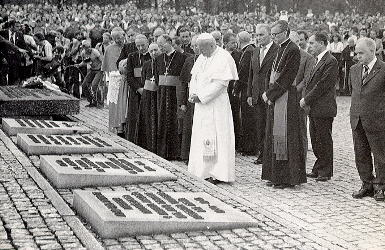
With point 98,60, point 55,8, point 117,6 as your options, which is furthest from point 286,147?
point 117,6

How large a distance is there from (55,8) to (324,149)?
2570cm

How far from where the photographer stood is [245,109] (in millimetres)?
13352

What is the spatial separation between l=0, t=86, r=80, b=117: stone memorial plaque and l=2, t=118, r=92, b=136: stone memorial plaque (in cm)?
95

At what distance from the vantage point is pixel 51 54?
2156cm

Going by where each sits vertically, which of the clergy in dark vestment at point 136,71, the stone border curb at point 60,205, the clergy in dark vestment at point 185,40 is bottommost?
the stone border curb at point 60,205

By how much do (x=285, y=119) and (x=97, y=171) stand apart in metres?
3.08

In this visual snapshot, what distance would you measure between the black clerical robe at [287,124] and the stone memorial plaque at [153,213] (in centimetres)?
280

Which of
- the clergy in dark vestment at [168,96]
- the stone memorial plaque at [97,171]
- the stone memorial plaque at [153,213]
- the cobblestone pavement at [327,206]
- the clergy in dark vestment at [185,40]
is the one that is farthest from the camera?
the clergy in dark vestment at [185,40]

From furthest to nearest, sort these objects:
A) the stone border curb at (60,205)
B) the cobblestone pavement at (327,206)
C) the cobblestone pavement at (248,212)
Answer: the cobblestone pavement at (327,206) → the cobblestone pavement at (248,212) → the stone border curb at (60,205)

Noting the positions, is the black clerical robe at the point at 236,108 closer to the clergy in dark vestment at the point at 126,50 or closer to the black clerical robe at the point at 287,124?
the clergy in dark vestment at the point at 126,50

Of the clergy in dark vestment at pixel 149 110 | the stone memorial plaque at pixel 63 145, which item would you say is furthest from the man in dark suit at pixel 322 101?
the clergy in dark vestment at pixel 149 110

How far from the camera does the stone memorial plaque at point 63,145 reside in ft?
31.4

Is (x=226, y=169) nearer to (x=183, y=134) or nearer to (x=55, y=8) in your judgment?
(x=183, y=134)

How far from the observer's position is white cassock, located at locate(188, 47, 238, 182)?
1033 centimetres
